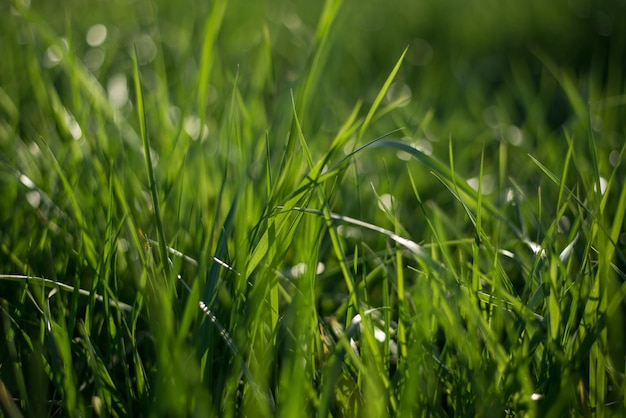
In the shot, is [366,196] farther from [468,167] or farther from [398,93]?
[398,93]

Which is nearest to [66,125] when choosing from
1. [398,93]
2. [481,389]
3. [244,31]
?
[481,389]

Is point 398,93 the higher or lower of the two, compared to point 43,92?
lower

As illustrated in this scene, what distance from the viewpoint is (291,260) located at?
861 millimetres

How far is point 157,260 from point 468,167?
675 millimetres

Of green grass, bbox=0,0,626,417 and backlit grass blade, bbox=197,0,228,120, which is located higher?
backlit grass blade, bbox=197,0,228,120

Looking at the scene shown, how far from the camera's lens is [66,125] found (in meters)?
0.91

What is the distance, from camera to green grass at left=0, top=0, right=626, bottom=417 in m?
0.56

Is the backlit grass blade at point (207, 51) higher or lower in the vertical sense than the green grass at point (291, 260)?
higher

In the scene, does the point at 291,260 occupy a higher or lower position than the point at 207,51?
lower

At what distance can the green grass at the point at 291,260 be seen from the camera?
56 centimetres

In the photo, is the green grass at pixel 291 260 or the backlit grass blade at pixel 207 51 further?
the backlit grass blade at pixel 207 51

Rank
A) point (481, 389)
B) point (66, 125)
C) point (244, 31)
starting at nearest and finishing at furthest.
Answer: point (481, 389), point (66, 125), point (244, 31)

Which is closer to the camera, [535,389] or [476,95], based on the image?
[535,389]

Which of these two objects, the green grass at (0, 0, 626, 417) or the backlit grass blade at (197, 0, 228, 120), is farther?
the backlit grass blade at (197, 0, 228, 120)
